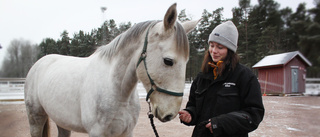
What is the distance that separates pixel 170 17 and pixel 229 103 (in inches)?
31.3

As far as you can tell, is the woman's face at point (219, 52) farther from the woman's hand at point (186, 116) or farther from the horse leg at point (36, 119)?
the horse leg at point (36, 119)

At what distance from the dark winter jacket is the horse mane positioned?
347 millimetres

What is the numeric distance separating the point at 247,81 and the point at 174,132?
3459mm

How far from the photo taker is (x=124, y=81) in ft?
5.45

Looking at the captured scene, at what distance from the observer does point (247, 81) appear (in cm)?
134

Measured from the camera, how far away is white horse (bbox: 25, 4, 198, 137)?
4.47 feet

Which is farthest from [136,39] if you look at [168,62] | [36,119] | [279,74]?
[279,74]

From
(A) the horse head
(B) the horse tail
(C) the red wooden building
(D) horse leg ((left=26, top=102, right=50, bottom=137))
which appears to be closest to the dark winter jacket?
(A) the horse head

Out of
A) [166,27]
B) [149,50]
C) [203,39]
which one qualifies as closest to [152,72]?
[149,50]

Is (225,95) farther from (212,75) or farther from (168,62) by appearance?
(168,62)

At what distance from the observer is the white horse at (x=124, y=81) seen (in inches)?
53.6

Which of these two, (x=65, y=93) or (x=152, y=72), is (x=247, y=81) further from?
(x=65, y=93)

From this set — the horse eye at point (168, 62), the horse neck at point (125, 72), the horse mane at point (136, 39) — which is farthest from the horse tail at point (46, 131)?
the horse eye at point (168, 62)

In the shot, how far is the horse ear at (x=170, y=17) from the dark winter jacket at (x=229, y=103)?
534 millimetres
